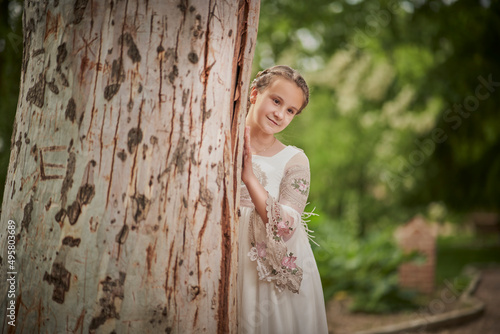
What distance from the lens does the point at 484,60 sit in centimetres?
869

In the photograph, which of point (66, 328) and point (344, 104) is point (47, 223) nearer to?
point (66, 328)

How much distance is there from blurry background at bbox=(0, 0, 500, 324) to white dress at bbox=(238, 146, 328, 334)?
397 cm

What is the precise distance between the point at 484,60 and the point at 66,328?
875 cm

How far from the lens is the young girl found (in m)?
2.40

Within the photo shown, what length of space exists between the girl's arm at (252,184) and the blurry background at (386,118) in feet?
14.0

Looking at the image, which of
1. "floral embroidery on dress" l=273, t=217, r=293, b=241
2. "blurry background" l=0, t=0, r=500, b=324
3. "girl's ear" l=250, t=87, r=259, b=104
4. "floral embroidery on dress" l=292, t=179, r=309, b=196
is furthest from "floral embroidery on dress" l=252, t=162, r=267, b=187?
"blurry background" l=0, t=0, r=500, b=324

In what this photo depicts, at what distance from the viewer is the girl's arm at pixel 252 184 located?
222cm

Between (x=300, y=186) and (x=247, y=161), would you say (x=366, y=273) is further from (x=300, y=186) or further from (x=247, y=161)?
(x=247, y=161)

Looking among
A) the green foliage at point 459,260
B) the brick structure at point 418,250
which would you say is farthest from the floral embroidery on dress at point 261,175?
the green foliage at point 459,260

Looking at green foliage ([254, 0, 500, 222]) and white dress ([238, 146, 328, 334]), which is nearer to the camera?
white dress ([238, 146, 328, 334])

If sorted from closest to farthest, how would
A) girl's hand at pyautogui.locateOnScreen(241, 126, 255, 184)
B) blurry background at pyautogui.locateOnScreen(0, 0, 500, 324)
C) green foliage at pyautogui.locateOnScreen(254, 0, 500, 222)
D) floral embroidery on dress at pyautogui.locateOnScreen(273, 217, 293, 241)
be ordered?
1. girl's hand at pyautogui.locateOnScreen(241, 126, 255, 184)
2. floral embroidery on dress at pyautogui.locateOnScreen(273, 217, 293, 241)
3. blurry background at pyautogui.locateOnScreen(0, 0, 500, 324)
4. green foliage at pyautogui.locateOnScreen(254, 0, 500, 222)

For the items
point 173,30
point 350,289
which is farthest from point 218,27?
point 350,289

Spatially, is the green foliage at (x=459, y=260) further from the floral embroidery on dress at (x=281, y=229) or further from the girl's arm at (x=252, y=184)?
the girl's arm at (x=252, y=184)

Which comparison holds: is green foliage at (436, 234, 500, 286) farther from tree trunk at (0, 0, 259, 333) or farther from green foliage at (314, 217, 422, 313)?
tree trunk at (0, 0, 259, 333)
